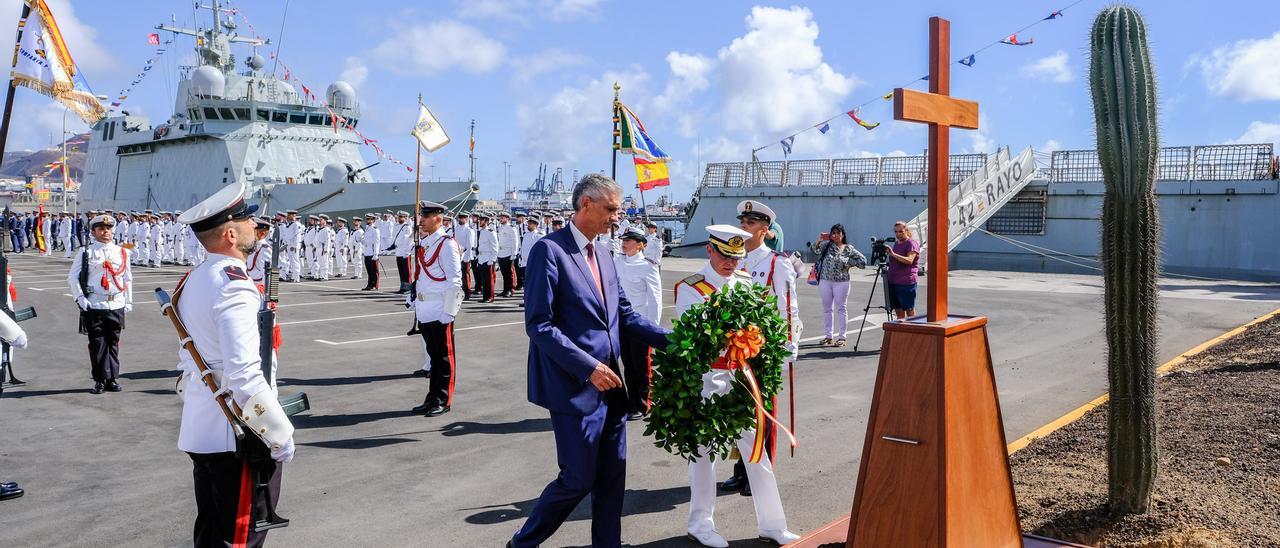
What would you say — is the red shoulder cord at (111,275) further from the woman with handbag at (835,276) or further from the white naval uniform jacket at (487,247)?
the white naval uniform jacket at (487,247)

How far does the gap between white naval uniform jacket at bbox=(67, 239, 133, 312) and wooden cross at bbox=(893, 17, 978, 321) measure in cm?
821

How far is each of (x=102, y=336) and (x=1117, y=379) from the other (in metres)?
8.70

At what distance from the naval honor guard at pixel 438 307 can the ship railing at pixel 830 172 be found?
22.8 metres

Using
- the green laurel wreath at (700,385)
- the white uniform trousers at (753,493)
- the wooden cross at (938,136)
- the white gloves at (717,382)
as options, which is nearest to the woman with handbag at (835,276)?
the white uniform trousers at (753,493)

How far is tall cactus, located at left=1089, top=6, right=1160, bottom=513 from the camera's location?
4371 millimetres

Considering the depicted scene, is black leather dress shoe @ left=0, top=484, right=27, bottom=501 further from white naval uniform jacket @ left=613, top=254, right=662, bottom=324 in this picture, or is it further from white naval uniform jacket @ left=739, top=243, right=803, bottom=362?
white naval uniform jacket @ left=613, top=254, right=662, bottom=324

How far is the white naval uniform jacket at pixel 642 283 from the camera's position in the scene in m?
9.21

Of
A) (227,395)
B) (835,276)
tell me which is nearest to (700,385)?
(227,395)

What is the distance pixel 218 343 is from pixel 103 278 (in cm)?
674

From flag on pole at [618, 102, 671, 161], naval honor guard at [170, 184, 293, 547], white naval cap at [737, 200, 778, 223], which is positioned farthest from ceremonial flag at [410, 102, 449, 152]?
naval honor guard at [170, 184, 293, 547]

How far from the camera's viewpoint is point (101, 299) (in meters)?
8.70

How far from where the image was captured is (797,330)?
5.90 m

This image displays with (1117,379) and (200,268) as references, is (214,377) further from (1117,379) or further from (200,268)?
(1117,379)

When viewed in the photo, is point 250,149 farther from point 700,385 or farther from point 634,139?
point 700,385
